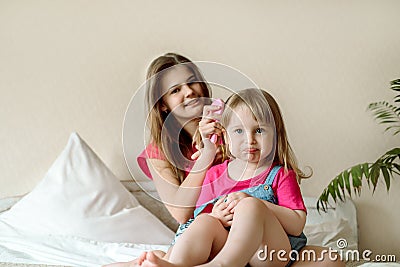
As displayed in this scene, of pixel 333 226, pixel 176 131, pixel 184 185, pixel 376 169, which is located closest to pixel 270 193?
pixel 184 185

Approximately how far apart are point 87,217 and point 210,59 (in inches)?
34.8

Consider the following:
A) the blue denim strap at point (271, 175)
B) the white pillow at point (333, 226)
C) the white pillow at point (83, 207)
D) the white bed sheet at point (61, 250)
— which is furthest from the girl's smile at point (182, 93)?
the white pillow at point (333, 226)

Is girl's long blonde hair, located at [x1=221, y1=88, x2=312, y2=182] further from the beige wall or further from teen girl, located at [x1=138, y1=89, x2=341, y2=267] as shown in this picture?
the beige wall

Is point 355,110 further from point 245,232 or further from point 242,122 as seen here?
point 245,232

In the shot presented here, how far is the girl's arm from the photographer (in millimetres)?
1886

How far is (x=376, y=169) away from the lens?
2.54 metres

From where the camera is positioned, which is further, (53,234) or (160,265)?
(53,234)

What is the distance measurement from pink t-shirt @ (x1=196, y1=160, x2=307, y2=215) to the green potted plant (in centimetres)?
78

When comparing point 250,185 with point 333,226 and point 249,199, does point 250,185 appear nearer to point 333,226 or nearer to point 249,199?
point 249,199

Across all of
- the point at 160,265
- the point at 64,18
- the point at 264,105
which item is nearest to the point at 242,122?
the point at 264,105

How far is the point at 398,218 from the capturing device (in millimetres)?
2908

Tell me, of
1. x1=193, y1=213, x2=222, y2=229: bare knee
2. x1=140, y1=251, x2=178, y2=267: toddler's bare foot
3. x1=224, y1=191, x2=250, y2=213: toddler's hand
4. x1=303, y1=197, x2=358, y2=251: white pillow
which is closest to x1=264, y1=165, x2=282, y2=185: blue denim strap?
x1=224, y1=191, x2=250, y2=213: toddler's hand

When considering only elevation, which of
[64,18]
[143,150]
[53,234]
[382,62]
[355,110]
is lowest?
[53,234]

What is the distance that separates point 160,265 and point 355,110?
1.72 meters
